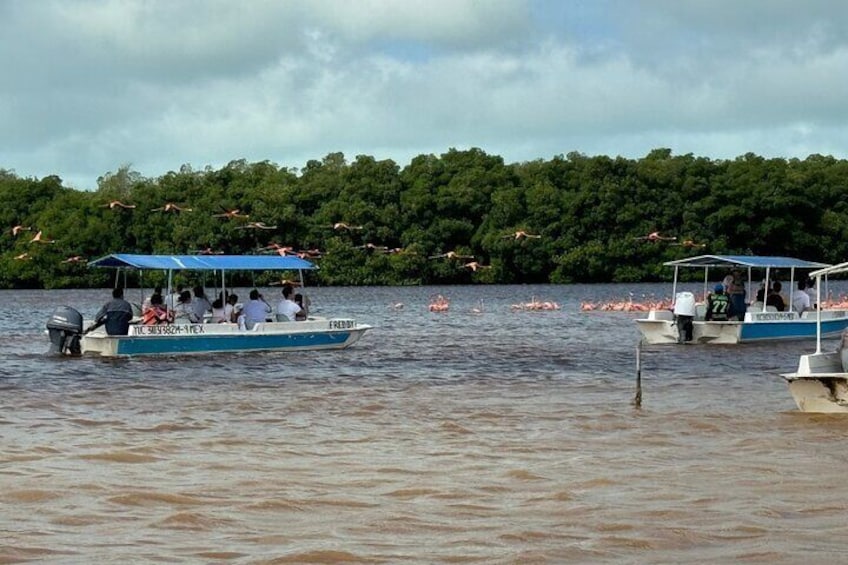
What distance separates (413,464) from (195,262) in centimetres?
1785

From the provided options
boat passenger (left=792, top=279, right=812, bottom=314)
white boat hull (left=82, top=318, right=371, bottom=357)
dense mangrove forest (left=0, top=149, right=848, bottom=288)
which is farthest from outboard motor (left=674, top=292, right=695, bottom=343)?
dense mangrove forest (left=0, top=149, right=848, bottom=288)

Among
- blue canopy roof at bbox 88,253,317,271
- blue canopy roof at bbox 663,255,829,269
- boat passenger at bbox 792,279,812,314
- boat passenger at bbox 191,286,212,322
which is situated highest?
blue canopy roof at bbox 663,255,829,269

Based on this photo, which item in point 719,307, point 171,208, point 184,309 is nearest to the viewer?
point 184,309

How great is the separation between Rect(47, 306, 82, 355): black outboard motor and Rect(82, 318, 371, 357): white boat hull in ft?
0.94

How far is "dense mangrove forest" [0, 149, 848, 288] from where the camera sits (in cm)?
11525

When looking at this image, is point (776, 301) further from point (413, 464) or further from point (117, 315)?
point (413, 464)

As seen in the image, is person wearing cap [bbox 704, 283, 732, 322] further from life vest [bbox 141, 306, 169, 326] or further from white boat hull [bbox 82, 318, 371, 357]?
life vest [bbox 141, 306, 169, 326]

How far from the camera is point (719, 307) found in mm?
35312

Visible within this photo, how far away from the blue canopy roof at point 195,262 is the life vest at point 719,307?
9.82 m

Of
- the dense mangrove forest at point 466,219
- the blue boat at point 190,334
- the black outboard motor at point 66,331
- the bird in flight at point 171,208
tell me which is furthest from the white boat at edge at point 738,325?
the dense mangrove forest at point 466,219

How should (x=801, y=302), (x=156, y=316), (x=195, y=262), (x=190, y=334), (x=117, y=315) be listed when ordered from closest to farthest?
(x=117, y=315), (x=190, y=334), (x=156, y=316), (x=195, y=262), (x=801, y=302)

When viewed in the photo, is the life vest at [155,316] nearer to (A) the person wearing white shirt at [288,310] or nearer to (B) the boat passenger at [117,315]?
(B) the boat passenger at [117,315]

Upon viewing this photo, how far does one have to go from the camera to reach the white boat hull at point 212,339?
30.6 meters

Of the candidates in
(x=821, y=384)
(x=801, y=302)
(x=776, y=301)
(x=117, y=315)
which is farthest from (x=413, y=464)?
(x=801, y=302)
